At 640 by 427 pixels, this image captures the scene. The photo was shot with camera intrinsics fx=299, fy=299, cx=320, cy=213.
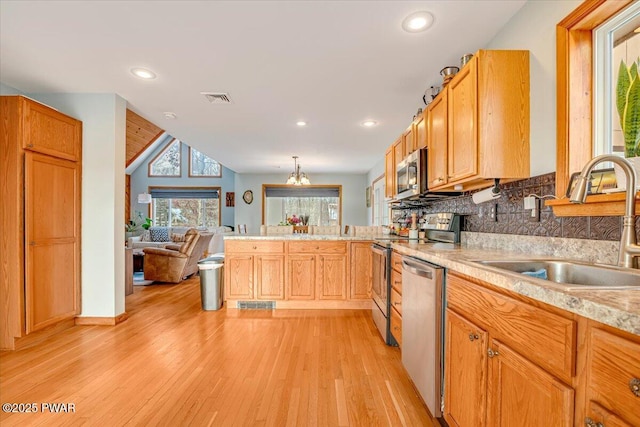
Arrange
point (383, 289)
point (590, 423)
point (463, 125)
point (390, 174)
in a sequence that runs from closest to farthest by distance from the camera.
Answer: point (590, 423), point (463, 125), point (383, 289), point (390, 174)

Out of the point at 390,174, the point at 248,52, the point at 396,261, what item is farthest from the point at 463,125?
the point at 390,174

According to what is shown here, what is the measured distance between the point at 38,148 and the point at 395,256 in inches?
128

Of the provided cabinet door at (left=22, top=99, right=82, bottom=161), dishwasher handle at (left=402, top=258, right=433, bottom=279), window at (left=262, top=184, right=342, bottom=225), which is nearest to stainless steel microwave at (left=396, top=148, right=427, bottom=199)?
dishwasher handle at (left=402, top=258, right=433, bottom=279)

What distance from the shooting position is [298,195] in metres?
9.10

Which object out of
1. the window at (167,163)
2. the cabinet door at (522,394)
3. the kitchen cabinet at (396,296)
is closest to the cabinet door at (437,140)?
the kitchen cabinet at (396,296)

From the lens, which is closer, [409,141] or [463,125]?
[463,125]

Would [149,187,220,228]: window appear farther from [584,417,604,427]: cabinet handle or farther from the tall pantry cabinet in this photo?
[584,417,604,427]: cabinet handle

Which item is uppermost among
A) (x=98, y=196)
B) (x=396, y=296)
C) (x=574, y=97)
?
(x=574, y=97)

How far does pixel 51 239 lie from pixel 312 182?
6.65 meters

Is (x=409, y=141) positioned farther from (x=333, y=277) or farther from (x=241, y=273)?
(x=241, y=273)

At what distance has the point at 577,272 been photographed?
4.26ft

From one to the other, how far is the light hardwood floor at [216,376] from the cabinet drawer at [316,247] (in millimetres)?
831

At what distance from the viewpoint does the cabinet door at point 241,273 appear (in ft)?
12.2

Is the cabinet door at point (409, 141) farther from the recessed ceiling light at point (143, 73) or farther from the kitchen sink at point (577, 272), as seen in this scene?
the recessed ceiling light at point (143, 73)
